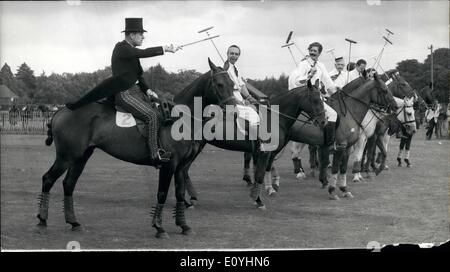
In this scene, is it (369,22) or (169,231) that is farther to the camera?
(369,22)

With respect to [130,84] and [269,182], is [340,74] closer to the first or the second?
[269,182]

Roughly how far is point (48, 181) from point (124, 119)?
5.17ft

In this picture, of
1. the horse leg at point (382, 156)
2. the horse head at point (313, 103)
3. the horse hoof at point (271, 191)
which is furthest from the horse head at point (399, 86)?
the horse hoof at point (271, 191)

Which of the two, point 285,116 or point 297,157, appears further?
point 297,157

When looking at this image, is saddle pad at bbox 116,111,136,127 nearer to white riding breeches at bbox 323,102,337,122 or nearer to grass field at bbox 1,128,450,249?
grass field at bbox 1,128,450,249

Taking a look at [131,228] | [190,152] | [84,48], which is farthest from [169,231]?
[84,48]

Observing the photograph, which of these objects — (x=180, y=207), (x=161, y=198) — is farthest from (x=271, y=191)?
(x=161, y=198)

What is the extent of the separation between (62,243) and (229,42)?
488cm

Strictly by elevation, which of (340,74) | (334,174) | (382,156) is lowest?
(334,174)

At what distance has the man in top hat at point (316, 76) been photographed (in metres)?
13.7

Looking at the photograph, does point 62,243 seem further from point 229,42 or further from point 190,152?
point 229,42

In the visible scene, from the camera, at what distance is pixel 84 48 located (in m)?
8.95

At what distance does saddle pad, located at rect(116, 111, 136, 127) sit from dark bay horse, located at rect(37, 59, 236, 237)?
0.07 metres

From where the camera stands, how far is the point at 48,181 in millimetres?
9320
